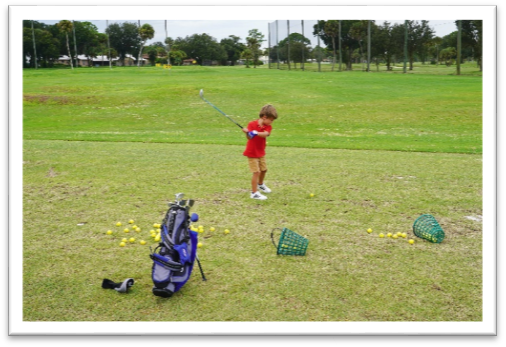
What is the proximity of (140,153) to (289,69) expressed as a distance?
3722cm

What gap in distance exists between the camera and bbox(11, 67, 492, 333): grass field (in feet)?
16.0

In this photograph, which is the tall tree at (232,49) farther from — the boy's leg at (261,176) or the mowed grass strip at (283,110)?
the boy's leg at (261,176)

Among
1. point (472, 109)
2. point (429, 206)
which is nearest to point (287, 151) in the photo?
point (429, 206)

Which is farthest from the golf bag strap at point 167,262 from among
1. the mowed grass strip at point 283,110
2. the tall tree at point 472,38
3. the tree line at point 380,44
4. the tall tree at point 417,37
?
the tall tree at point 417,37

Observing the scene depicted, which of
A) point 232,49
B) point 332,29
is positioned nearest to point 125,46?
point 232,49

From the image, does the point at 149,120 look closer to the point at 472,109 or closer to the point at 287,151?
the point at 287,151

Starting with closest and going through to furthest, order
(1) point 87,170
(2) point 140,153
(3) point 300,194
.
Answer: (3) point 300,194 < (1) point 87,170 < (2) point 140,153

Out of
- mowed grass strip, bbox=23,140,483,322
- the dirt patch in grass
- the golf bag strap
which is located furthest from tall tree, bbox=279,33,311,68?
the golf bag strap

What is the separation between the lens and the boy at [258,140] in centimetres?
823

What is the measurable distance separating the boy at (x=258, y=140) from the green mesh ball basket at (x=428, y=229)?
2976 millimetres

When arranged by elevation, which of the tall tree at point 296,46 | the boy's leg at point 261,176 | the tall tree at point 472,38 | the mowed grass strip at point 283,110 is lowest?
the boy's leg at point 261,176

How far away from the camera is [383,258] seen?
6141 mm

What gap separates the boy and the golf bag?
333 cm

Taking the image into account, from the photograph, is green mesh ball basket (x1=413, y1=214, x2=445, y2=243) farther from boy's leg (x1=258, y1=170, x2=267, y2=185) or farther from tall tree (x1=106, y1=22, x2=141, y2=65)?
tall tree (x1=106, y1=22, x2=141, y2=65)
